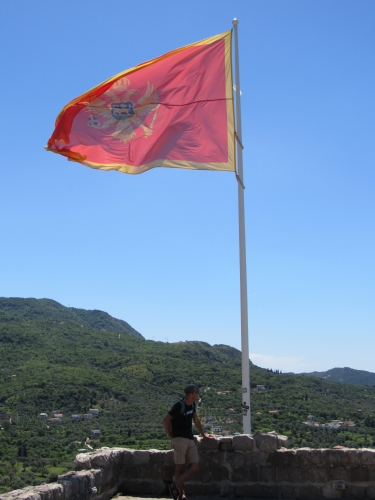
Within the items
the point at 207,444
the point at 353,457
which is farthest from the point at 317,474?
the point at 207,444

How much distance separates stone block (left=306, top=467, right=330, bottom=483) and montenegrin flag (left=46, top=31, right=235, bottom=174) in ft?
16.0

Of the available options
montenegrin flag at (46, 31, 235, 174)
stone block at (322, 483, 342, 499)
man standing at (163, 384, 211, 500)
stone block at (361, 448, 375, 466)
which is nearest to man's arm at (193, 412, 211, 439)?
man standing at (163, 384, 211, 500)

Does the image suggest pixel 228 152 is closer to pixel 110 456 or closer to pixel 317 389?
pixel 110 456

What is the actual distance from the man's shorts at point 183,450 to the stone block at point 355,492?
2.33m

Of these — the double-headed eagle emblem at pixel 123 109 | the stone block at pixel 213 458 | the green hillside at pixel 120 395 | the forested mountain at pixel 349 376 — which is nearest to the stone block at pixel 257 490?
the stone block at pixel 213 458

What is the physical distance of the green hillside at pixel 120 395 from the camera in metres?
34.2

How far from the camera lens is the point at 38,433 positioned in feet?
143

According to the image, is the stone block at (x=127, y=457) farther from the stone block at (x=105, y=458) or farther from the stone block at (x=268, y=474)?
the stone block at (x=268, y=474)

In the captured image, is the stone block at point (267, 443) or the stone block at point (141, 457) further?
the stone block at point (141, 457)

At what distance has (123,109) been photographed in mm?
9875

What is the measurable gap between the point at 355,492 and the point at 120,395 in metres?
55.0

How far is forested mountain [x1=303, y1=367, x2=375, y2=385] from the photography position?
397 feet

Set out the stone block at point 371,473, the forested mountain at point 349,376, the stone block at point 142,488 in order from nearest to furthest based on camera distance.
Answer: the stone block at point 371,473 → the stone block at point 142,488 → the forested mountain at point 349,376

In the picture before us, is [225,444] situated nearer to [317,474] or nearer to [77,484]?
[317,474]
